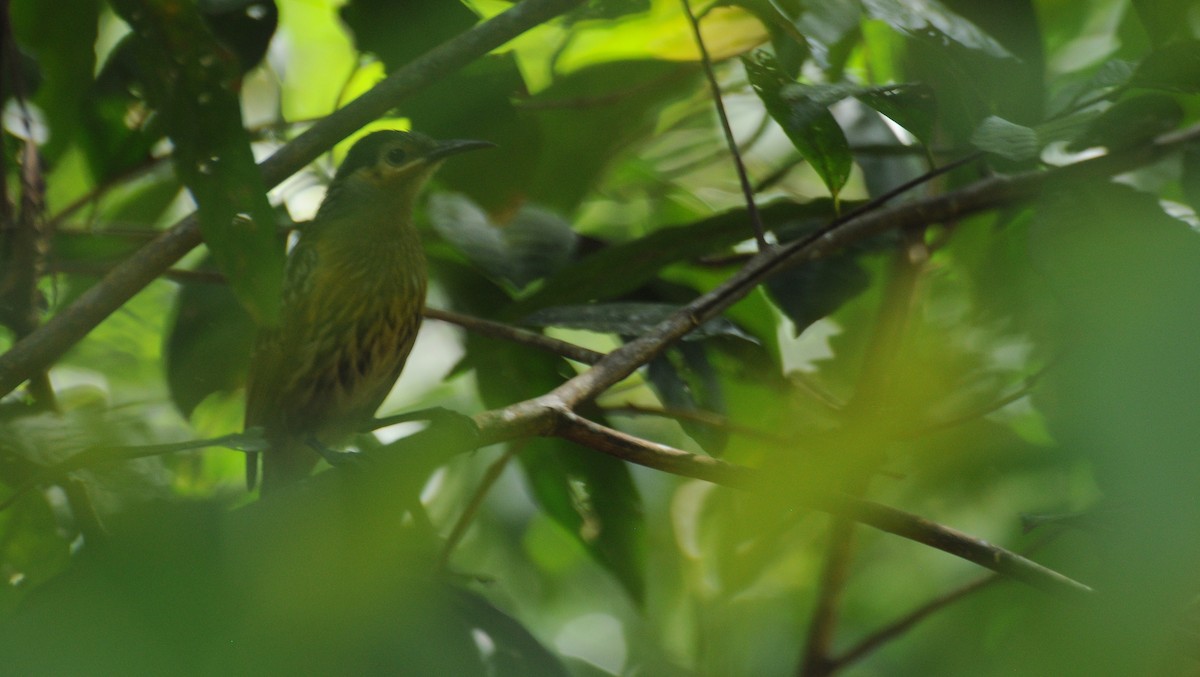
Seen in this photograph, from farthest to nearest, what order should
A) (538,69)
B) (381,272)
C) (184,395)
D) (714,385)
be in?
1. (538,69)
2. (381,272)
3. (184,395)
4. (714,385)

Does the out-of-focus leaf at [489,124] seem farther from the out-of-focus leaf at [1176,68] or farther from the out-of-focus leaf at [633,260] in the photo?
the out-of-focus leaf at [1176,68]

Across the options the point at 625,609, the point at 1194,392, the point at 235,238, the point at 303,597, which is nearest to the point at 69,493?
the point at 235,238

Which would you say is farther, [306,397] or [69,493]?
[306,397]

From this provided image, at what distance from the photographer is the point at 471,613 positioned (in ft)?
6.97

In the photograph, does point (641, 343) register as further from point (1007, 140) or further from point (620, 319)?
point (1007, 140)

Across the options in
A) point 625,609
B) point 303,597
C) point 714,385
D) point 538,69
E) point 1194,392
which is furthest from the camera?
point 625,609

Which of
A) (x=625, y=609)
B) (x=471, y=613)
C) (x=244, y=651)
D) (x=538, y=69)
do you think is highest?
(x=538, y=69)

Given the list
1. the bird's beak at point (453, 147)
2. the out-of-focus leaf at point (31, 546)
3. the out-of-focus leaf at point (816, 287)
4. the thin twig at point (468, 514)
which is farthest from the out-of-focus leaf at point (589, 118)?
the out-of-focus leaf at point (31, 546)

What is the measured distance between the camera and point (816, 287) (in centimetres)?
244

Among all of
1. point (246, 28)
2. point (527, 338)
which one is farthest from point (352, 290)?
point (527, 338)

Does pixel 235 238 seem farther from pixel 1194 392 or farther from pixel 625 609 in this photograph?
pixel 625 609

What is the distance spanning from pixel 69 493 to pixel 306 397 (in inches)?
49.1

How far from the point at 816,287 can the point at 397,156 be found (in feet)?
4.04

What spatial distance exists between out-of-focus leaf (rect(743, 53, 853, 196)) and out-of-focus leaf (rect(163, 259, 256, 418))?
1518mm
